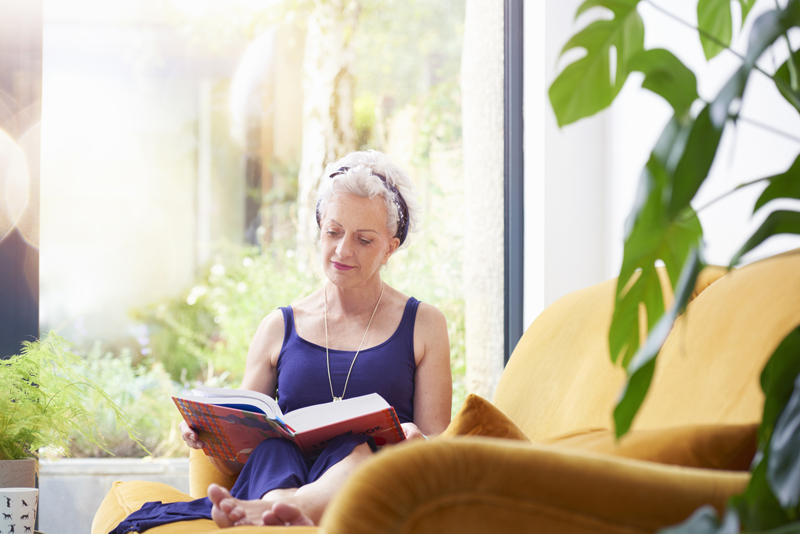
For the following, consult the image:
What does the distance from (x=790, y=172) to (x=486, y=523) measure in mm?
540

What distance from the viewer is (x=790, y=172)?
747 mm

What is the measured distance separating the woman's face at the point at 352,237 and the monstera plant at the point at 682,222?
1045mm

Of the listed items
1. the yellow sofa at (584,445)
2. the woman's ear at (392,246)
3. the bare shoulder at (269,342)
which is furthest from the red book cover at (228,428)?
the woman's ear at (392,246)

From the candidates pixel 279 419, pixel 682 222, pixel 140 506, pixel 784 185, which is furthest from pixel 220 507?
pixel 784 185

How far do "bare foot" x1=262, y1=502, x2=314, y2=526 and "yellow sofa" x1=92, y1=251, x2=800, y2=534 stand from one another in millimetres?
53

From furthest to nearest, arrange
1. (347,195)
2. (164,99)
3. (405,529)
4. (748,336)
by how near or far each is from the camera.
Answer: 1. (164,99)
2. (347,195)
3. (748,336)
4. (405,529)

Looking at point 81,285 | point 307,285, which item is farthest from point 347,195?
point 81,285

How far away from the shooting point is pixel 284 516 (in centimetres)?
108

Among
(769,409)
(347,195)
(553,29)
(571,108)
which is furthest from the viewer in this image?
(553,29)

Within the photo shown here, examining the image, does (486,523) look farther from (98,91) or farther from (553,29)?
(98,91)

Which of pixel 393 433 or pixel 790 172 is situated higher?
pixel 790 172

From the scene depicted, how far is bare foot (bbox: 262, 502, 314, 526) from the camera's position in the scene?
1.07 meters

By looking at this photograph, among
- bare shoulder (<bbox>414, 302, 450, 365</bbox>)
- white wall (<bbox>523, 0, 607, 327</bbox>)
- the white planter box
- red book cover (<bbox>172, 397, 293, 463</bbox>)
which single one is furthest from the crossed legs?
the white planter box

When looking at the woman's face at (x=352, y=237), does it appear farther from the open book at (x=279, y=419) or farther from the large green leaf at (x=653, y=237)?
the large green leaf at (x=653, y=237)
